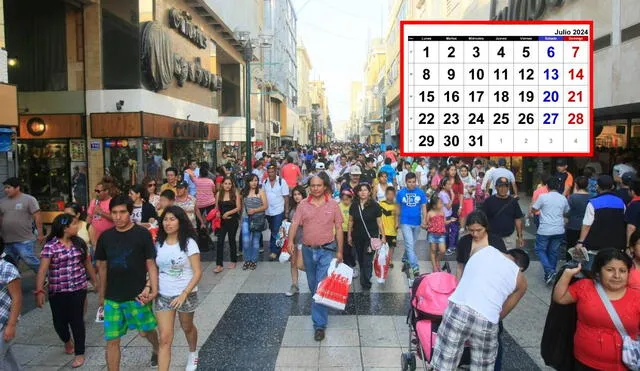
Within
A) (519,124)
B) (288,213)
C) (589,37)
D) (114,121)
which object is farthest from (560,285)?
(114,121)

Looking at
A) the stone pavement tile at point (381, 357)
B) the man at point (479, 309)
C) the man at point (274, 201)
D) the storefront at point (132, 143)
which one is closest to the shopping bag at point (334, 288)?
the stone pavement tile at point (381, 357)

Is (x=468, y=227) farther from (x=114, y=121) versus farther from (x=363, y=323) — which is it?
(x=114, y=121)

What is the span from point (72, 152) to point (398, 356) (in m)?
12.3

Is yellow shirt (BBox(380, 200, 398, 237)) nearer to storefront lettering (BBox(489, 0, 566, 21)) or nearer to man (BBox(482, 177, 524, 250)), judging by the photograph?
man (BBox(482, 177, 524, 250))

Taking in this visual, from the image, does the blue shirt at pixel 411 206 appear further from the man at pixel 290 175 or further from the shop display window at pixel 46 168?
the shop display window at pixel 46 168

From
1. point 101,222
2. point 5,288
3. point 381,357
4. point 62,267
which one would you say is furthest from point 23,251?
point 381,357

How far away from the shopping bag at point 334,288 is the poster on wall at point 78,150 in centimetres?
1117

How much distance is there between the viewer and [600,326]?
355 cm

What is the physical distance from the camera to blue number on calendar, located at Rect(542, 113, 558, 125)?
3.92 m

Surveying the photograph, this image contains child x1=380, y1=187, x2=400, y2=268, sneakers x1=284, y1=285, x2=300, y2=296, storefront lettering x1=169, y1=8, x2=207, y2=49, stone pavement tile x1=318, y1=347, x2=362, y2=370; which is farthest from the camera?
storefront lettering x1=169, y1=8, x2=207, y2=49

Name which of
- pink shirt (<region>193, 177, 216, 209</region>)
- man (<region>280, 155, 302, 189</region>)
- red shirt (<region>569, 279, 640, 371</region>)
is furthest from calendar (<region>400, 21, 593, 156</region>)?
man (<region>280, 155, 302, 189</region>)

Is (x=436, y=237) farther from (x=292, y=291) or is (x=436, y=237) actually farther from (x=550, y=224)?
(x=292, y=291)

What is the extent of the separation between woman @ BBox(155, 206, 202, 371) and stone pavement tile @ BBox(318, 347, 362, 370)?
148 centimetres

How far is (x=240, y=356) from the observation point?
5.60 m
